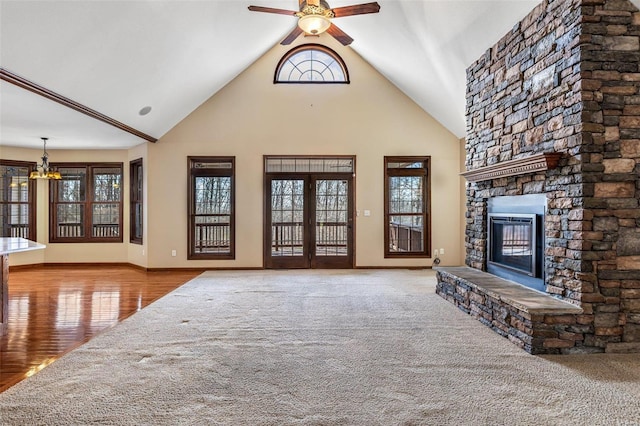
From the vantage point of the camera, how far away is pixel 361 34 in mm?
6121

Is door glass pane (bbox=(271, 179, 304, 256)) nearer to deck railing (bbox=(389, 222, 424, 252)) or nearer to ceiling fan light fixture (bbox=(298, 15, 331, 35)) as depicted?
deck railing (bbox=(389, 222, 424, 252))

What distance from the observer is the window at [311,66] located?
731cm

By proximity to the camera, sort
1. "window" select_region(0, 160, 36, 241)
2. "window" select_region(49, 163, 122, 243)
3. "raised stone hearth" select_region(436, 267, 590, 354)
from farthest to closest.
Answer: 1. "window" select_region(49, 163, 122, 243)
2. "window" select_region(0, 160, 36, 241)
3. "raised stone hearth" select_region(436, 267, 590, 354)

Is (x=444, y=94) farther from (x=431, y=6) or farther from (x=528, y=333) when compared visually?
(x=528, y=333)

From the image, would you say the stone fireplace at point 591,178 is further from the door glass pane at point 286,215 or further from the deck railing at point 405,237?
the door glass pane at point 286,215

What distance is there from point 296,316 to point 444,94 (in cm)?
448

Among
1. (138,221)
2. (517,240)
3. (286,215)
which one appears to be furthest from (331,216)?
(138,221)

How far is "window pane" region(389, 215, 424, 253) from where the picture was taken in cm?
741

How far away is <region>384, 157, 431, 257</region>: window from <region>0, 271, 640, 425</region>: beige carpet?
10.5 feet

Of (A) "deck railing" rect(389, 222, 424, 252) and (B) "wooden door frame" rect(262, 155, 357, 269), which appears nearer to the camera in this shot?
(B) "wooden door frame" rect(262, 155, 357, 269)

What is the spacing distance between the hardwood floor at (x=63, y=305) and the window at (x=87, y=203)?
75 centimetres

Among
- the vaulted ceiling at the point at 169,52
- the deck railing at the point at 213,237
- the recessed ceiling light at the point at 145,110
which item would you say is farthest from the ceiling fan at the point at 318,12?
the deck railing at the point at 213,237

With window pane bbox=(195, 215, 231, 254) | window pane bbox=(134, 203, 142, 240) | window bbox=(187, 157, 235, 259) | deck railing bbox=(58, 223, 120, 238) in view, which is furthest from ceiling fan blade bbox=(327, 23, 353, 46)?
deck railing bbox=(58, 223, 120, 238)

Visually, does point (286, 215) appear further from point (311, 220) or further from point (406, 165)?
point (406, 165)
